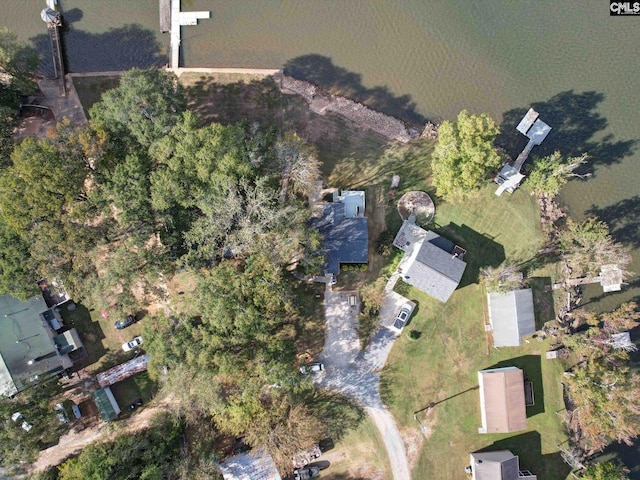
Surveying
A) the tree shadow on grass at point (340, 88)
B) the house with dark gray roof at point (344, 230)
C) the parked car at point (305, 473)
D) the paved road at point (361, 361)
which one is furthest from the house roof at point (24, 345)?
the tree shadow on grass at point (340, 88)

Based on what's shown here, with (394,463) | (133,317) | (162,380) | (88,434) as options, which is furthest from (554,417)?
(88,434)

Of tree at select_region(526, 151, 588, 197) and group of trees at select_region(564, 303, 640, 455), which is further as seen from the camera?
tree at select_region(526, 151, 588, 197)

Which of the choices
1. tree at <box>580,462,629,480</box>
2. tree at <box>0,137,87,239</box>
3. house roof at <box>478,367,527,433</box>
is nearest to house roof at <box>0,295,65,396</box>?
tree at <box>0,137,87,239</box>

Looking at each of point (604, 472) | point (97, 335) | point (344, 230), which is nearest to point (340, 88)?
point (344, 230)

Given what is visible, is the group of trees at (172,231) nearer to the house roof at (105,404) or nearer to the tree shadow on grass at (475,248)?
the house roof at (105,404)

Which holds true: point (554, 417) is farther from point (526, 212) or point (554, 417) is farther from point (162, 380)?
point (162, 380)

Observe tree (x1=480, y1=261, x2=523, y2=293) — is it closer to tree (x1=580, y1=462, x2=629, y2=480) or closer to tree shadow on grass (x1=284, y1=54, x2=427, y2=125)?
tree shadow on grass (x1=284, y1=54, x2=427, y2=125)
